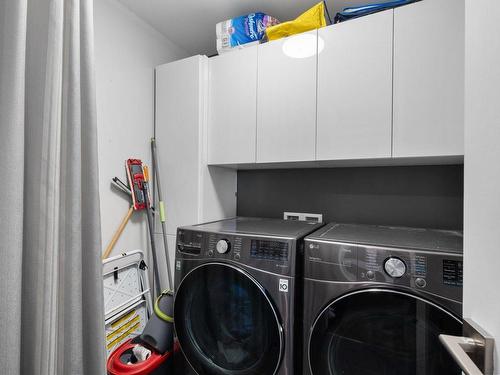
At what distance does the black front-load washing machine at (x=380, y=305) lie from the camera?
2.81ft

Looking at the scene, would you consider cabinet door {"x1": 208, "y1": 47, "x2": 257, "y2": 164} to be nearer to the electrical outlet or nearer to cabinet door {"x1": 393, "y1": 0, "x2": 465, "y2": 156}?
the electrical outlet

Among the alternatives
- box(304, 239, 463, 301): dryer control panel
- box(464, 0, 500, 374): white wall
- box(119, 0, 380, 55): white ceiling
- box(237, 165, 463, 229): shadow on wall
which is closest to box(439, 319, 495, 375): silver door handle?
box(464, 0, 500, 374): white wall

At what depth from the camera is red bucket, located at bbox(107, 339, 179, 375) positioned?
4.01 feet

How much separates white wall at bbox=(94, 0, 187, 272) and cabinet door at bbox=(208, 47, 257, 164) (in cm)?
49

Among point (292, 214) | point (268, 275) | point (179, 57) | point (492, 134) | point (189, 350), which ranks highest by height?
point (179, 57)

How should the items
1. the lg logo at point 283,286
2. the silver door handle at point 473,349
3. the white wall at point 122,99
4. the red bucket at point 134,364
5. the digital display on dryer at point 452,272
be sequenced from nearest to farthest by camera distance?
1. the silver door handle at point 473,349
2. the digital display on dryer at point 452,272
3. the lg logo at point 283,286
4. the red bucket at point 134,364
5. the white wall at point 122,99

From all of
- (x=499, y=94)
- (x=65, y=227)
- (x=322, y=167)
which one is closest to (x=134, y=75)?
(x=65, y=227)

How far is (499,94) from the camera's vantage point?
416 mm

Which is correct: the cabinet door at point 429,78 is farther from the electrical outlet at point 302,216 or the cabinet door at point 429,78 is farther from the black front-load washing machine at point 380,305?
the electrical outlet at point 302,216

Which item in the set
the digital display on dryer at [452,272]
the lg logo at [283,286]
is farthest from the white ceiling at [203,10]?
the lg logo at [283,286]

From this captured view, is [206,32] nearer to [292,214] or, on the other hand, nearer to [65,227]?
[292,214]

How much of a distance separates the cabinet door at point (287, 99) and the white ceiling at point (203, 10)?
0.31 m

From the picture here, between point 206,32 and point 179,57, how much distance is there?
1.15ft

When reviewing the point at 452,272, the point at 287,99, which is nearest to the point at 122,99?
the point at 287,99
